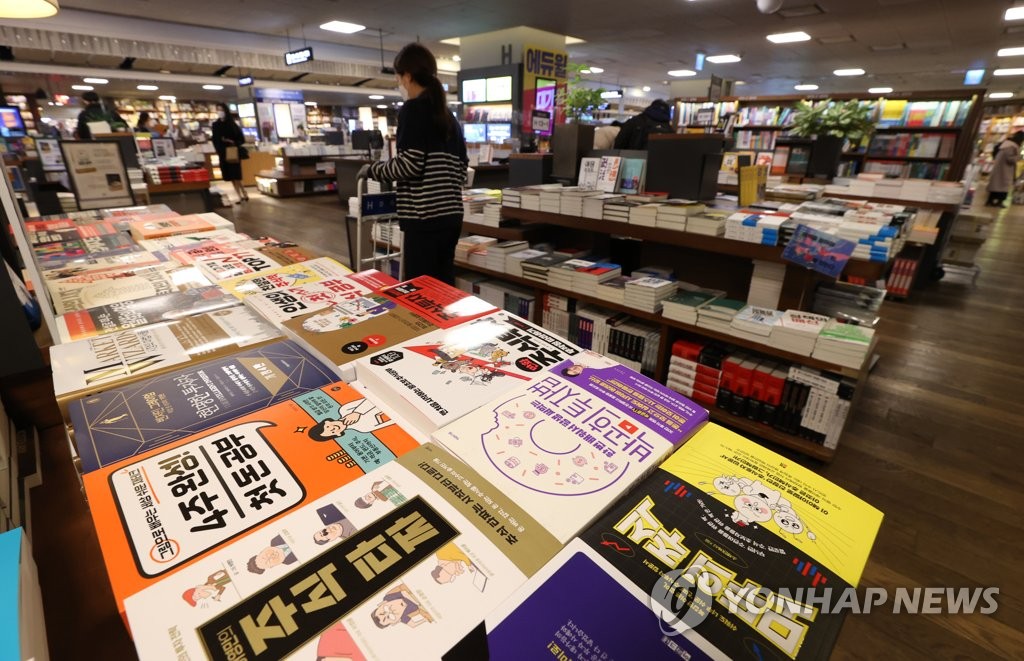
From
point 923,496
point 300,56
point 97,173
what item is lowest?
point 923,496

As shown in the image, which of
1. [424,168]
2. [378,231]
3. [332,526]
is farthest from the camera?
[378,231]

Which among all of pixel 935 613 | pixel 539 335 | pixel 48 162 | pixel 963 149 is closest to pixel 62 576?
pixel 539 335

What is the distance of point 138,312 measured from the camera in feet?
4.28

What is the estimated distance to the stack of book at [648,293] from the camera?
2.48m

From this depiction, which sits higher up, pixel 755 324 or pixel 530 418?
pixel 530 418

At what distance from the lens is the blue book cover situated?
0.76m

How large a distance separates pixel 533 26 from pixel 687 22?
8.04 ft

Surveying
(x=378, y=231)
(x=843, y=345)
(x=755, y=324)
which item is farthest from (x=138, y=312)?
(x=378, y=231)

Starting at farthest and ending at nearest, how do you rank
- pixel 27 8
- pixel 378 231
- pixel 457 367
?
pixel 378 231 → pixel 27 8 → pixel 457 367

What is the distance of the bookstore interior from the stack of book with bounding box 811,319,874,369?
0.04ft

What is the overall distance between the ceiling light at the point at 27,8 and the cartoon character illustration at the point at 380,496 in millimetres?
1811

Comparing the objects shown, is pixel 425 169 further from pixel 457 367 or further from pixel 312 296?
pixel 457 367

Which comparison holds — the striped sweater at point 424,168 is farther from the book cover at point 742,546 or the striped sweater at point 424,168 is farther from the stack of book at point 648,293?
the book cover at point 742,546

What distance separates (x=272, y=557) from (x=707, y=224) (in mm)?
2268
